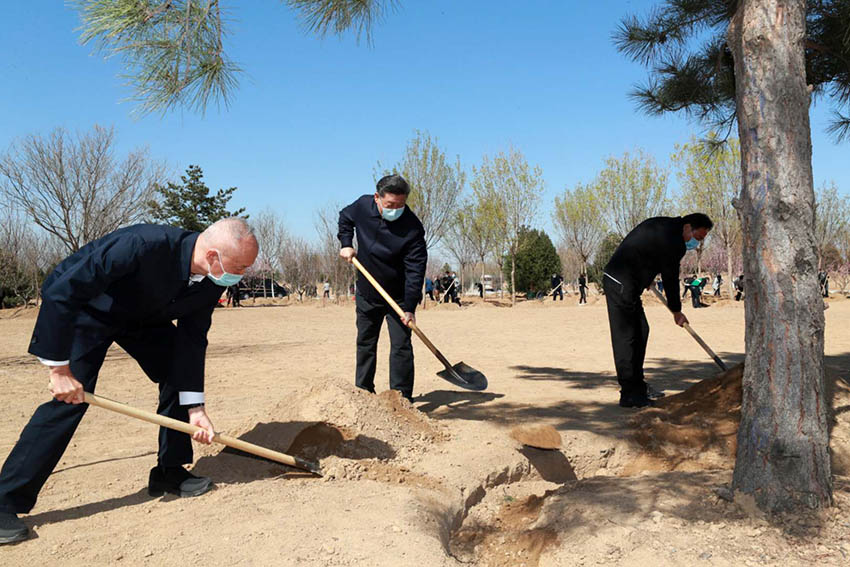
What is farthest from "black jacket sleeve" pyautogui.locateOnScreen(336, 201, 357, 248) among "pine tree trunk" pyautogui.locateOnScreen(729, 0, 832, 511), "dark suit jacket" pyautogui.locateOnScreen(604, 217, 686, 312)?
"pine tree trunk" pyautogui.locateOnScreen(729, 0, 832, 511)

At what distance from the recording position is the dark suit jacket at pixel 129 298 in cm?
242

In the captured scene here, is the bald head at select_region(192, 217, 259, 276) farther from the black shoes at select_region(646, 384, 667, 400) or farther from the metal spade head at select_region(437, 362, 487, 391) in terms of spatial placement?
the black shoes at select_region(646, 384, 667, 400)

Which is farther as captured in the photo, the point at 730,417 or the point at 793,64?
the point at 730,417

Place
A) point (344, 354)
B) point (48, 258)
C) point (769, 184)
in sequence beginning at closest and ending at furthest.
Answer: point (769, 184), point (344, 354), point (48, 258)

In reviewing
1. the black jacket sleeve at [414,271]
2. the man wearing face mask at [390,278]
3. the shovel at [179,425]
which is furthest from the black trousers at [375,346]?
the shovel at [179,425]

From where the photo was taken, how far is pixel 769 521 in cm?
255

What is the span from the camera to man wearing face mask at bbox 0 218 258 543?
2.44 m

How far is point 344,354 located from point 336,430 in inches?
228

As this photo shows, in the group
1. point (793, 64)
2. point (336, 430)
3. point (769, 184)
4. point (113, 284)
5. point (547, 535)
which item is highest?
point (793, 64)

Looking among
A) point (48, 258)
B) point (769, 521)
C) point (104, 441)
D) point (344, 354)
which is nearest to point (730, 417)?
point (769, 521)

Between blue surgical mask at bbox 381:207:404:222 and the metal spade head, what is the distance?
1.30 m

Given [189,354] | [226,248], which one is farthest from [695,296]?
[226,248]

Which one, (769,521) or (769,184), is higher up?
(769,184)

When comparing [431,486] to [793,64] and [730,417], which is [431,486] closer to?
[730,417]
